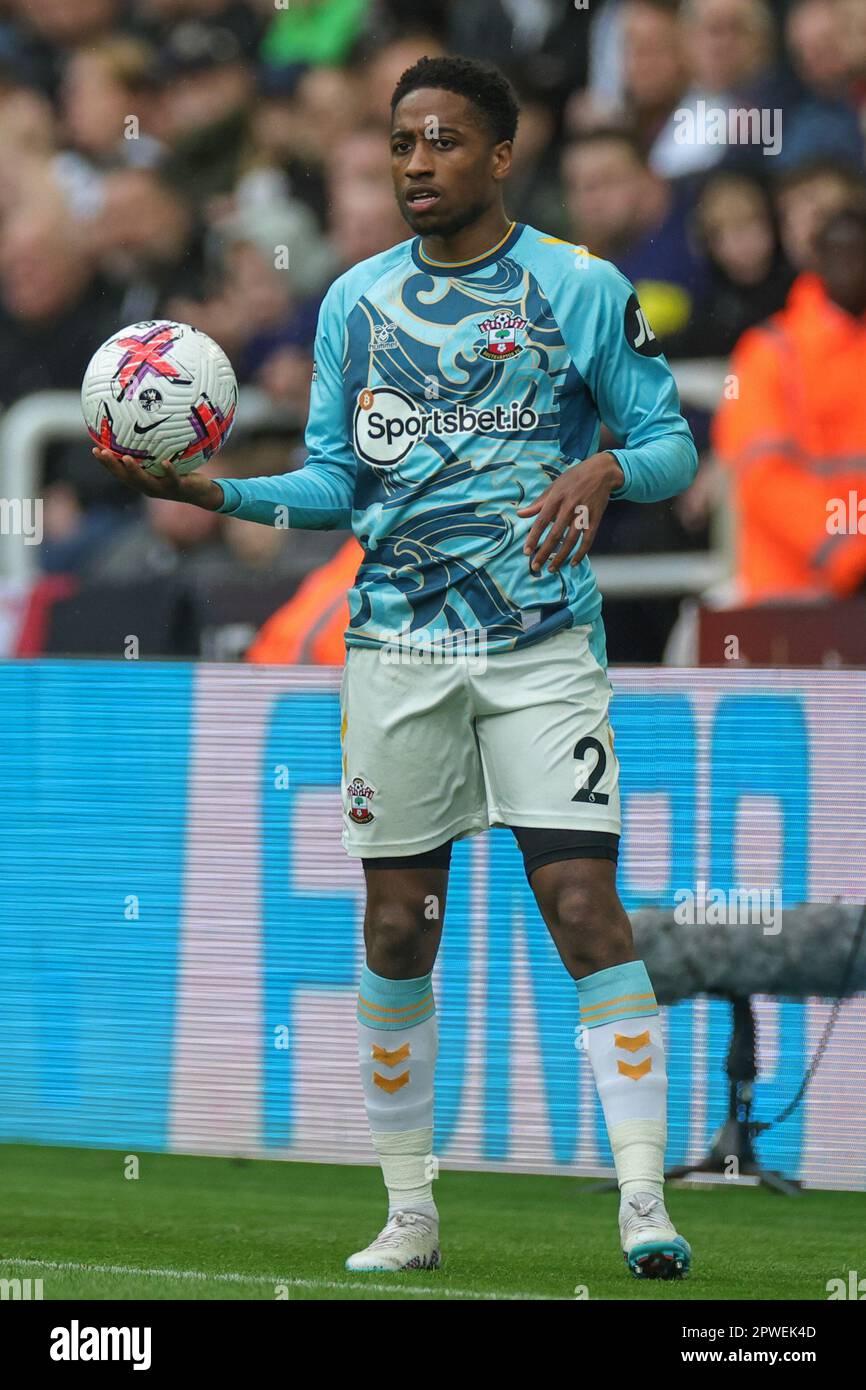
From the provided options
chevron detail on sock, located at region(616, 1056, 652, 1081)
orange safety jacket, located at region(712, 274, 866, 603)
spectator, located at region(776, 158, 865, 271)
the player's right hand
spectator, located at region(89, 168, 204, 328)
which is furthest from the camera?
spectator, located at region(89, 168, 204, 328)

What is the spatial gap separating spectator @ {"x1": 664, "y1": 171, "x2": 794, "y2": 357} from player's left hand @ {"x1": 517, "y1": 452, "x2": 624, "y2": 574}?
419 cm

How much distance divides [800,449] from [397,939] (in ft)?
12.8

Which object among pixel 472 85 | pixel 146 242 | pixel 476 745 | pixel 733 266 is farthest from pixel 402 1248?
pixel 146 242

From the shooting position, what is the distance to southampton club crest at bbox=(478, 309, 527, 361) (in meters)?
4.50

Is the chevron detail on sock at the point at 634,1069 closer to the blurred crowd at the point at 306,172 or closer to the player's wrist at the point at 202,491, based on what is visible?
the player's wrist at the point at 202,491

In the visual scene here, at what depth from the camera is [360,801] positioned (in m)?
4.57

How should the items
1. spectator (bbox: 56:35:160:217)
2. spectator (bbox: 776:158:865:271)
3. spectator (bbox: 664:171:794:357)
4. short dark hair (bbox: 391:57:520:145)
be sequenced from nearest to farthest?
short dark hair (bbox: 391:57:520:145) < spectator (bbox: 776:158:865:271) < spectator (bbox: 664:171:794:357) < spectator (bbox: 56:35:160:217)

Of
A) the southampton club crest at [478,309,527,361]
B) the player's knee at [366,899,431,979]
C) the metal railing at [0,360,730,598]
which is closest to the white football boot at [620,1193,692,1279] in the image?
the player's knee at [366,899,431,979]

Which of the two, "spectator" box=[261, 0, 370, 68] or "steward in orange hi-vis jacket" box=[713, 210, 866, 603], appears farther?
"spectator" box=[261, 0, 370, 68]

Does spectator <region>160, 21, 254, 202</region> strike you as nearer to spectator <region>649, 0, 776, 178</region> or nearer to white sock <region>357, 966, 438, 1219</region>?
spectator <region>649, 0, 776, 178</region>

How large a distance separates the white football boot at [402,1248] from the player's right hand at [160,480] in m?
1.54

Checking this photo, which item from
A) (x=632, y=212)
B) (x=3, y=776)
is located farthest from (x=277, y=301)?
(x=3, y=776)

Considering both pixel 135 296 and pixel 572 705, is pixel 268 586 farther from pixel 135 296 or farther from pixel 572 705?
pixel 572 705

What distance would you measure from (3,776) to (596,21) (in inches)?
170
